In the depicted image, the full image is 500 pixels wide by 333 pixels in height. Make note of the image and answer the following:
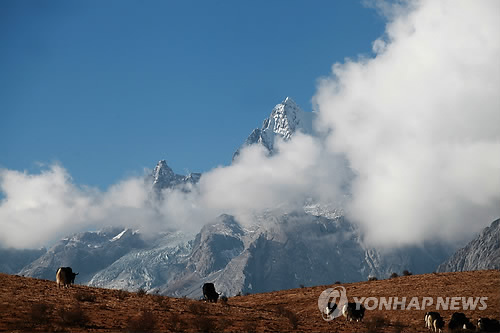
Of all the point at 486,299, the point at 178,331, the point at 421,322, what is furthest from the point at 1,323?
the point at 486,299

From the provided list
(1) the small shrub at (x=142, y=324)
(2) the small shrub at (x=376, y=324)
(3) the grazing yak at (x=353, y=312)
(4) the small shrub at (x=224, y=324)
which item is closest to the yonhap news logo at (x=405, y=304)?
(3) the grazing yak at (x=353, y=312)

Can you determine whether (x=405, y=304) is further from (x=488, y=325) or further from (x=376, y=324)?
(x=488, y=325)

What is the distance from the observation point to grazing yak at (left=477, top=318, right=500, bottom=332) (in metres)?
39.2

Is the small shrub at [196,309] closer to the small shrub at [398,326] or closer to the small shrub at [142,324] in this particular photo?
the small shrub at [142,324]

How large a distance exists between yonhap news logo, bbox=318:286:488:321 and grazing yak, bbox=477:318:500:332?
7.27m

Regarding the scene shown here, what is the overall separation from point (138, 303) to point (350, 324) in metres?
17.0

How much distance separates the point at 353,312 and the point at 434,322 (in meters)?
6.56

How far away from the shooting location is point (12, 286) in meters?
47.1

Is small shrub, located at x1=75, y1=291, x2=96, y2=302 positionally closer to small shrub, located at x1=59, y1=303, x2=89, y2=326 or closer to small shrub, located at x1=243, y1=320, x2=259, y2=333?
small shrub, located at x1=59, y1=303, x2=89, y2=326

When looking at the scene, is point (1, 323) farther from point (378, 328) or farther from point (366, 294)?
point (366, 294)

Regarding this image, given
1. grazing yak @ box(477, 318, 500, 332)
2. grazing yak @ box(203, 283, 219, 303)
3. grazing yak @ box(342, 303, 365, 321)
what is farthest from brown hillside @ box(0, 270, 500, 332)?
grazing yak @ box(477, 318, 500, 332)

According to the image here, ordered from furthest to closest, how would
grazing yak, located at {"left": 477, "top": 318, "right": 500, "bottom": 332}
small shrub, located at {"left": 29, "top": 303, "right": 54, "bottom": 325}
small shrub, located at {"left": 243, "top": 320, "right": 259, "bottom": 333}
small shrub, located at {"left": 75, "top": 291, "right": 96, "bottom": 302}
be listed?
small shrub, located at {"left": 75, "top": 291, "right": 96, "bottom": 302} < grazing yak, located at {"left": 477, "top": 318, "right": 500, "bottom": 332} < small shrub, located at {"left": 243, "top": 320, "right": 259, "bottom": 333} < small shrub, located at {"left": 29, "top": 303, "right": 54, "bottom": 325}

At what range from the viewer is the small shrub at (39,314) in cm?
3603

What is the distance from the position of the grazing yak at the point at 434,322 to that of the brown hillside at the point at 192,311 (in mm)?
992
